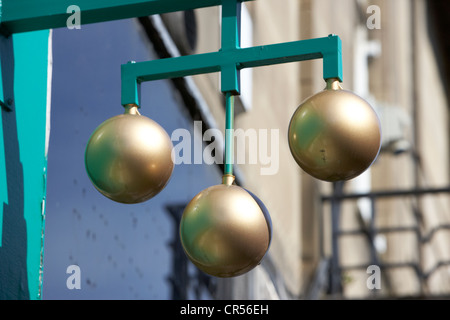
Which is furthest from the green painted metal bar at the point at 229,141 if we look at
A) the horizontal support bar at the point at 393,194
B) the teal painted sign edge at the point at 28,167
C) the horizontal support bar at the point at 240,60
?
the horizontal support bar at the point at 393,194

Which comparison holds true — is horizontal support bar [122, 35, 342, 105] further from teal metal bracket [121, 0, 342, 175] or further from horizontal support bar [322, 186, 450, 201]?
horizontal support bar [322, 186, 450, 201]

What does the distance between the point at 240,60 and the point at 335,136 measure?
1.23ft

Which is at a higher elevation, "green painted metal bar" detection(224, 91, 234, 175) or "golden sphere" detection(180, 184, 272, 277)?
"green painted metal bar" detection(224, 91, 234, 175)

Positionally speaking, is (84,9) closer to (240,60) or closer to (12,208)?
(240,60)

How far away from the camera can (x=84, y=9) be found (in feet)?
8.02

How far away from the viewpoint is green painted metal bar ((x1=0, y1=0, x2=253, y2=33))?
242 cm

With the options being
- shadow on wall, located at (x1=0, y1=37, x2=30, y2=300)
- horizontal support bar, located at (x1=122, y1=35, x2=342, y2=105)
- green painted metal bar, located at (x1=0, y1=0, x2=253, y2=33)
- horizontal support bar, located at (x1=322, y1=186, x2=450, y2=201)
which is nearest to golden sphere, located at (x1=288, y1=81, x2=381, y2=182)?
horizontal support bar, located at (x1=122, y1=35, x2=342, y2=105)

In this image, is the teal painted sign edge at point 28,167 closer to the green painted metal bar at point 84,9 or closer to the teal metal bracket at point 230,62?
the green painted metal bar at point 84,9

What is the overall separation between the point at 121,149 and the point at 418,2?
1442 cm

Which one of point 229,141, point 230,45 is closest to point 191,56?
point 230,45

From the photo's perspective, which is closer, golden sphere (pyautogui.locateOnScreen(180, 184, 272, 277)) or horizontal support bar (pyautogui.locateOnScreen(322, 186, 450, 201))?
golden sphere (pyautogui.locateOnScreen(180, 184, 272, 277))

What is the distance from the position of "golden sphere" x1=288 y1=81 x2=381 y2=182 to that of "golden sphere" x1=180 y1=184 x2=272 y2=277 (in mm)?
177

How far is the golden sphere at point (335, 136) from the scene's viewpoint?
6.81 feet

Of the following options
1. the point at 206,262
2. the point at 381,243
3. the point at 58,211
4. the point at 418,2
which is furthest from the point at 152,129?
the point at 418,2
